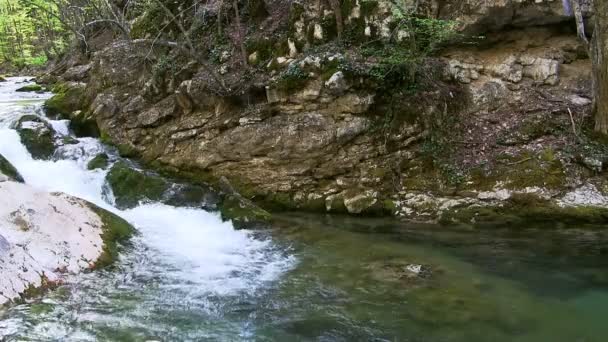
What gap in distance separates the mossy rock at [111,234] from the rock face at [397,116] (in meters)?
3.06

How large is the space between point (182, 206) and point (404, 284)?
19.5 feet

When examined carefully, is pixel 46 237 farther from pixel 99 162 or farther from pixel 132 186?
pixel 99 162

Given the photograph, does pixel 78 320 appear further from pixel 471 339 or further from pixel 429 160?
pixel 429 160

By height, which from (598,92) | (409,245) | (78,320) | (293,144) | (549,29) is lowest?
(409,245)

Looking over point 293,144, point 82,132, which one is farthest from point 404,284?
point 82,132

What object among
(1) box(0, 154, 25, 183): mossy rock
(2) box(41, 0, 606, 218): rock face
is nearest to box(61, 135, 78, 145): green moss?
(1) box(0, 154, 25, 183): mossy rock

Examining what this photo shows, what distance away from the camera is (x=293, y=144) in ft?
35.8

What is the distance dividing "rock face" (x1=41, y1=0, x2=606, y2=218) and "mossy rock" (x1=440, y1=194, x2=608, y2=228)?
0.92 feet

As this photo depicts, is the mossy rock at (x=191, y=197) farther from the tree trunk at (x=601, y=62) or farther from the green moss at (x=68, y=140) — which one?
the tree trunk at (x=601, y=62)

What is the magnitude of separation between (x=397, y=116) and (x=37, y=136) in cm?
989

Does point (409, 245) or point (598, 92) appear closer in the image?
point (409, 245)

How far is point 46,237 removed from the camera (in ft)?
24.2

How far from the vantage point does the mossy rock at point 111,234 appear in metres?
7.79

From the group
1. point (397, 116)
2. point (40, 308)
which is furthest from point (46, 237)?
point (397, 116)
